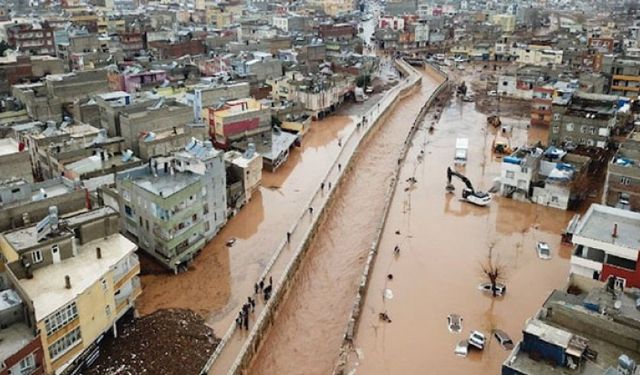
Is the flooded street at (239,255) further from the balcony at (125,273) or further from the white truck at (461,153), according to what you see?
the white truck at (461,153)

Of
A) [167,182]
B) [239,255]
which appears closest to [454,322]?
[239,255]

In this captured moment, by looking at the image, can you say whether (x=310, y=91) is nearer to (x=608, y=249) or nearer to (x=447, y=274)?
(x=447, y=274)

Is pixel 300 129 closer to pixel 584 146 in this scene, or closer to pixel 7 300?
pixel 584 146

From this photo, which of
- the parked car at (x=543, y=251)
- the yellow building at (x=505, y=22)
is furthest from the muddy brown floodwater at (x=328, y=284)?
the yellow building at (x=505, y=22)

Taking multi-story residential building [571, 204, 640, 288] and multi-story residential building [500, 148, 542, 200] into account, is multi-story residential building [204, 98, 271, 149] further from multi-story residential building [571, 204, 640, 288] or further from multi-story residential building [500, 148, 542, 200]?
multi-story residential building [571, 204, 640, 288]

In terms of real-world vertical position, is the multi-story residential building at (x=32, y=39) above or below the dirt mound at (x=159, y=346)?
above
